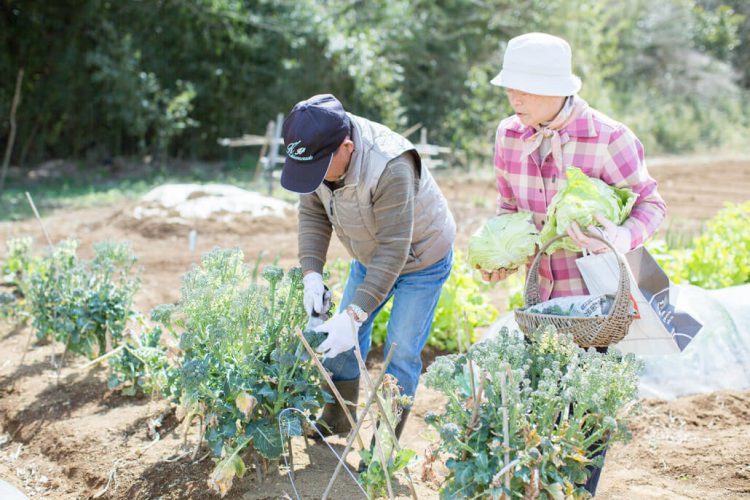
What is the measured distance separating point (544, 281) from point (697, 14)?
2226 cm

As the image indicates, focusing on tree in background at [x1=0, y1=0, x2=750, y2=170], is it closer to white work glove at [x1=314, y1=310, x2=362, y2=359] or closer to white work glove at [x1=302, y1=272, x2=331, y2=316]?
white work glove at [x1=302, y1=272, x2=331, y2=316]

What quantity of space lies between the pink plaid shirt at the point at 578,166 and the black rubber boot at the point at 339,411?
33.2 inches

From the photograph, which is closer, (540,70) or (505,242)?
(540,70)

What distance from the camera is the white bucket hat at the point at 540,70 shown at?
251cm

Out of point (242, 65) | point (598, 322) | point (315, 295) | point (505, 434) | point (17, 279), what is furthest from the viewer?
point (242, 65)

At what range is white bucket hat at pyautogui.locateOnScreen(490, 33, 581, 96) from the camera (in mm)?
2510

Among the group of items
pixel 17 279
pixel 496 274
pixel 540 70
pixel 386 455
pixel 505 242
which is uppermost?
pixel 540 70

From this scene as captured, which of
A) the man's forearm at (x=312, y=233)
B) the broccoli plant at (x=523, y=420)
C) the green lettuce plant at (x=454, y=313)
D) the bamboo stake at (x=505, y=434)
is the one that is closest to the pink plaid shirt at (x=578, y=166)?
the broccoli plant at (x=523, y=420)

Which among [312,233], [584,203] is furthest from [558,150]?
[312,233]

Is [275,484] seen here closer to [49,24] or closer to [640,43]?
[49,24]

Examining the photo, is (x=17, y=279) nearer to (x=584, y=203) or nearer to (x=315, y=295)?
(x=315, y=295)

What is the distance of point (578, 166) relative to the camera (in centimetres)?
264

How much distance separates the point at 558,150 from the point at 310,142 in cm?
82

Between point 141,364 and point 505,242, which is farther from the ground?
point 505,242
